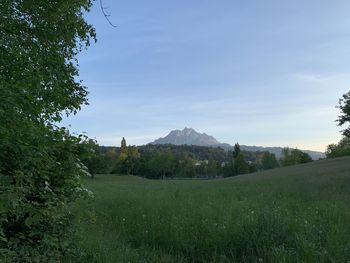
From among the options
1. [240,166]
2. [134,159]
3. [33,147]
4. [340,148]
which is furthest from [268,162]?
[33,147]

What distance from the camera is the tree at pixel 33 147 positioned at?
4.40 m

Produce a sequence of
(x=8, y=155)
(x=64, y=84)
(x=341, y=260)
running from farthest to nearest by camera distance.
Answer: (x=64, y=84) → (x=341, y=260) → (x=8, y=155)

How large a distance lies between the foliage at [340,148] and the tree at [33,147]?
94485 millimetres

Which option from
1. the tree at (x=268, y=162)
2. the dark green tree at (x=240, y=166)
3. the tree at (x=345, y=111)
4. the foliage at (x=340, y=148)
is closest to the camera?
the tree at (x=345, y=111)

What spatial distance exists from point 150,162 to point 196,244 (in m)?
122

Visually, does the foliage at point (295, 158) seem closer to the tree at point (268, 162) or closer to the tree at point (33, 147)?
the tree at point (268, 162)

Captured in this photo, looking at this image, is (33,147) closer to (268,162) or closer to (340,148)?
(340,148)

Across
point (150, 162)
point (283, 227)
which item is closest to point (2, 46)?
point (283, 227)

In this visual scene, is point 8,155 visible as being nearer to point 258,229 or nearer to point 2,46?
point 2,46

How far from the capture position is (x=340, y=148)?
334 ft

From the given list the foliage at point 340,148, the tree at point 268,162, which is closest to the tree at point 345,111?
the foliage at point 340,148

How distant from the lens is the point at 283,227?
7.61 m

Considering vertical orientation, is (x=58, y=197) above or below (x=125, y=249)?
above

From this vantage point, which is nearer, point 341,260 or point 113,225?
point 341,260
